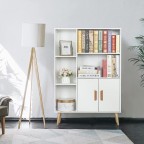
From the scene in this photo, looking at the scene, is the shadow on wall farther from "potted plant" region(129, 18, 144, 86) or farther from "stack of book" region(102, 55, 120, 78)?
"potted plant" region(129, 18, 144, 86)

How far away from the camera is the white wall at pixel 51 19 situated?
562 centimetres

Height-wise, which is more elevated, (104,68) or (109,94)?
(104,68)

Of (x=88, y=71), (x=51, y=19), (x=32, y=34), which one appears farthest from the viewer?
(x=51, y=19)

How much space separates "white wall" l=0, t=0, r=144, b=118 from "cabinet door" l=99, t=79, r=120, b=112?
1.60ft

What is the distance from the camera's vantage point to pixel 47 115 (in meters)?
5.66

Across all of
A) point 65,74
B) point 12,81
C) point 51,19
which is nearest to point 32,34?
point 51,19

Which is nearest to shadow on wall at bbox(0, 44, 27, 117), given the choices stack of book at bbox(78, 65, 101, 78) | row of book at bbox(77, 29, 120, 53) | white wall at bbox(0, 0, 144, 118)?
white wall at bbox(0, 0, 144, 118)

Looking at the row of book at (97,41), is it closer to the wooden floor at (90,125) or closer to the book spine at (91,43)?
the book spine at (91,43)

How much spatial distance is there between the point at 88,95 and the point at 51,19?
144 centimetres

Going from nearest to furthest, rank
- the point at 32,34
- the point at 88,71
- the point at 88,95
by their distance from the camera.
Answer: the point at 32,34
the point at 88,95
the point at 88,71

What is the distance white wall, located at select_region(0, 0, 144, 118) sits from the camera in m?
5.62

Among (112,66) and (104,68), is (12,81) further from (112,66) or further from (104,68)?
(112,66)

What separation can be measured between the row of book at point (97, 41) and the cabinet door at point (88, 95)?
512 mm

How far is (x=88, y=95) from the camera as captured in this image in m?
5.28
